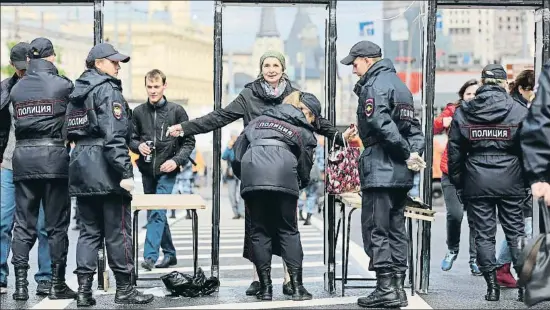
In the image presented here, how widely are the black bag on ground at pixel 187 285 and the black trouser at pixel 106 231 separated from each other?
57cm

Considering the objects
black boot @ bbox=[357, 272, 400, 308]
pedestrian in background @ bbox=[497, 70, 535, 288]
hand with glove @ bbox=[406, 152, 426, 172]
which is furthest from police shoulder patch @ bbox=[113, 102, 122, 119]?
pedestrian in background @ bbox=[497, 70, 535, 288]

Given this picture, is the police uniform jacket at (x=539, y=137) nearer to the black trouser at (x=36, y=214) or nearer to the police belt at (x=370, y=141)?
the police belt at (x=370, y=141)

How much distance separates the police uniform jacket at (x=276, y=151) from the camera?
317 inches

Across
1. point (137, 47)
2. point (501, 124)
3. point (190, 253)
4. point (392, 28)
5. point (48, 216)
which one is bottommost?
point (190, 253)

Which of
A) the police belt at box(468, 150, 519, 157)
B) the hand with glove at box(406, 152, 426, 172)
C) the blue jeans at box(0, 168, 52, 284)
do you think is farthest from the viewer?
the blue jeans at box(0, 168, 52, 284)

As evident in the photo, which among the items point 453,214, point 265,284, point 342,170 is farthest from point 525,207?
point 265,284

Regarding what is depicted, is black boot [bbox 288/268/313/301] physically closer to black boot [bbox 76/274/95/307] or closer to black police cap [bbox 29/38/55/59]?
black boot [bbox 76/274/95/307]

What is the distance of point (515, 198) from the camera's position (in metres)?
8.49

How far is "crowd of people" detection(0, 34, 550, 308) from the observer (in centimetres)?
800

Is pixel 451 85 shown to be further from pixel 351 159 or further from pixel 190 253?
pixel 351 159

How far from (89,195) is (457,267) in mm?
4888

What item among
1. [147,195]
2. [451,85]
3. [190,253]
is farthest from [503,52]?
[147,195]

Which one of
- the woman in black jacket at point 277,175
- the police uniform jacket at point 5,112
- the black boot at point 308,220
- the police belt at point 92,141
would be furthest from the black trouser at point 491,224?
the black boot at point 308,220

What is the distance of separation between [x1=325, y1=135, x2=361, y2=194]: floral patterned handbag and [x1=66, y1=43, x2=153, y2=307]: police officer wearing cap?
1752 mm
